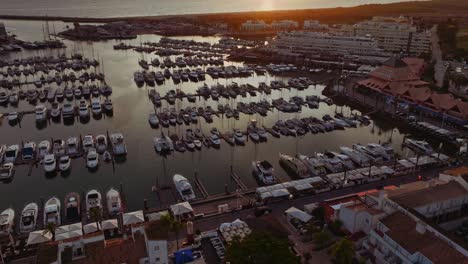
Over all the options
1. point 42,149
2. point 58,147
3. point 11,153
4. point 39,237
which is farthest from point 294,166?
point 11,153

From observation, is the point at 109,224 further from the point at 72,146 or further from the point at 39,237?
the point at 72,146

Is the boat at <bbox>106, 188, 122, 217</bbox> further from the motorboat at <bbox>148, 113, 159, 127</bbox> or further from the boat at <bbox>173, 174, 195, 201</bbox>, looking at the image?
the motorboat at <bbox>148, 113, 159, 127</bbox>

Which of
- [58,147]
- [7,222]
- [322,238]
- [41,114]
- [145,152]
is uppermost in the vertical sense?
[41,114]

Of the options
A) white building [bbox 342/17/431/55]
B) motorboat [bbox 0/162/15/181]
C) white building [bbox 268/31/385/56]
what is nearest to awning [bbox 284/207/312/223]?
motorboat [bbox 0/162/15/181]

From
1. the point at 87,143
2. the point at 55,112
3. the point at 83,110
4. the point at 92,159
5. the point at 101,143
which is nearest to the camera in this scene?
the point at 92,159

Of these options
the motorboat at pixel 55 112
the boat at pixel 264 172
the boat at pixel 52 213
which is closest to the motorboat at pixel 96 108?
the motorboat at pixel 55 112

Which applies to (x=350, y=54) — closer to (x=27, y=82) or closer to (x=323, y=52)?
(x=323, y=52)

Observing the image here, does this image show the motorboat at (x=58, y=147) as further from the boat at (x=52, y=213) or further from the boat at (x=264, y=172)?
the boat at (x=264, y=172)
